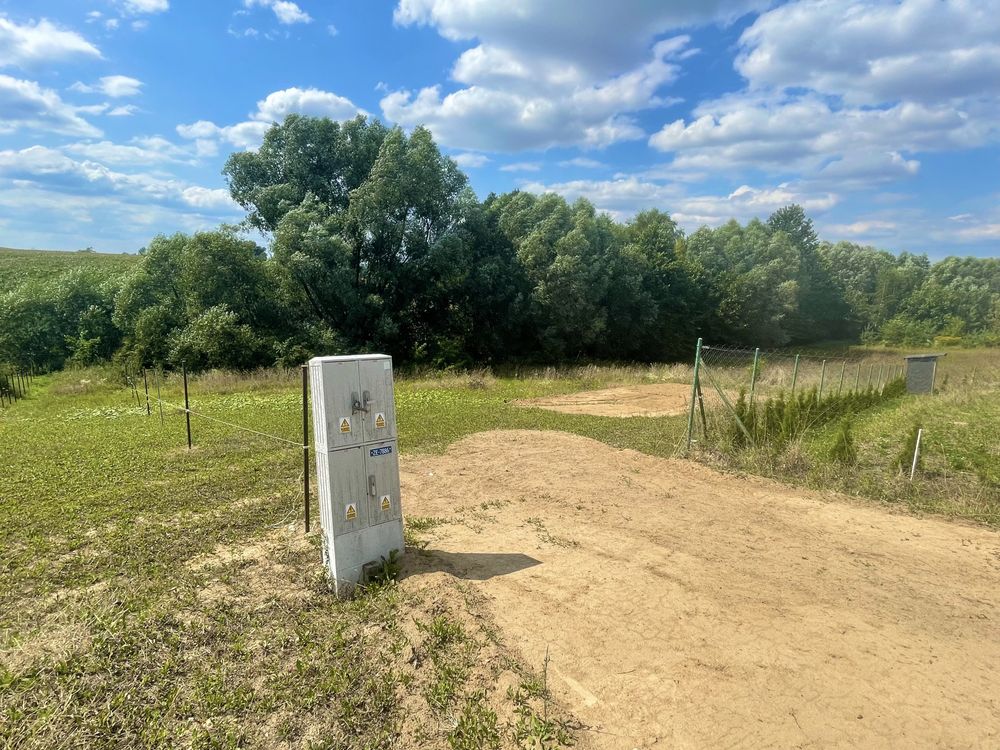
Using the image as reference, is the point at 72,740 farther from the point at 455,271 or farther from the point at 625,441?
the point at 455,271

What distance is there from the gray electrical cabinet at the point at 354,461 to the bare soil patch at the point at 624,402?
31.9ft

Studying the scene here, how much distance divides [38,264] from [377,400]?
56.9 meters

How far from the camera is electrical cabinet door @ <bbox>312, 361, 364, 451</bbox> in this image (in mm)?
4051

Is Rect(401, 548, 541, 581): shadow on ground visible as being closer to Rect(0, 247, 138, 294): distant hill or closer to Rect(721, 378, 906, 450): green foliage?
Rect(721, 378, 906, 450): green foliage

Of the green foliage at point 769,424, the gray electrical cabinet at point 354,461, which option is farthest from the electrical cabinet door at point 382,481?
the green foliage at point 769,424

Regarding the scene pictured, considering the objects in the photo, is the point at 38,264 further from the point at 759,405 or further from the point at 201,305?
the point at 759,405

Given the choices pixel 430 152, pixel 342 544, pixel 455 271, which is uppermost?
pixel 430 152

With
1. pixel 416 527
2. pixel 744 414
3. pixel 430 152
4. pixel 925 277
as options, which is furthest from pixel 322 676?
pixel 925 277

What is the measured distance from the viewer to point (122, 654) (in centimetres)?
333

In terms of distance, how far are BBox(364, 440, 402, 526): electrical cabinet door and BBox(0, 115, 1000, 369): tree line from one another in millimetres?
18157

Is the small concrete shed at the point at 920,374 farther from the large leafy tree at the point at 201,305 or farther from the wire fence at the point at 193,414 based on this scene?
the large leafy tree at the point at 201,305

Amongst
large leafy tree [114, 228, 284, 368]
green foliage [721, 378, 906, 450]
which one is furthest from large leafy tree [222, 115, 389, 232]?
green foliage [721, 378, 906, 450]

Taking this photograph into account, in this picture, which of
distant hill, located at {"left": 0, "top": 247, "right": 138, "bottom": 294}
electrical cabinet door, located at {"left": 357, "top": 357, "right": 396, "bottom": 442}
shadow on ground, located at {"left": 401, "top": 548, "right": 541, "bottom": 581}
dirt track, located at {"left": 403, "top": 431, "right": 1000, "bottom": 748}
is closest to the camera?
A: dirt track, located at {"left": 403, "top": 431, "right": 1000, "bottom": 748}

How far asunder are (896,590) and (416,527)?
4.39 meters
